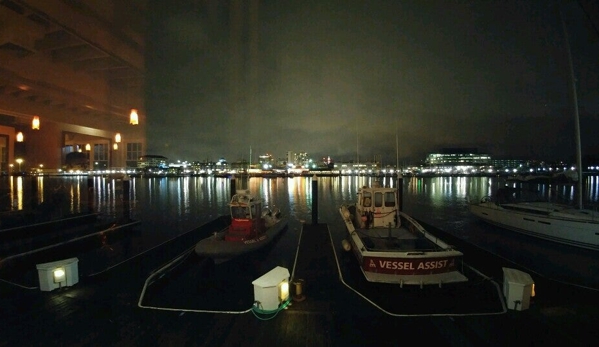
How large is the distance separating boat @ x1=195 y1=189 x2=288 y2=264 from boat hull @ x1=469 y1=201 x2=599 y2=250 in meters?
16.2

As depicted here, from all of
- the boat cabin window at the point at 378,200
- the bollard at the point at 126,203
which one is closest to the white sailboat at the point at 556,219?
the boat cabin window at the point at 378,200

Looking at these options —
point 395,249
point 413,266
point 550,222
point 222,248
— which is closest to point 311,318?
point 413,266

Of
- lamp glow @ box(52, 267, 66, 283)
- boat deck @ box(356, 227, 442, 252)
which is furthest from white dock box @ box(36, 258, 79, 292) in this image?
boat deck @ box(356, 227, 442, 252)

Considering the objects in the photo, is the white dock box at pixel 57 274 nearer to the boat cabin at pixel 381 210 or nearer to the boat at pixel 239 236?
the boat at pixel 239 236

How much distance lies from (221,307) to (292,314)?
3.34 meters

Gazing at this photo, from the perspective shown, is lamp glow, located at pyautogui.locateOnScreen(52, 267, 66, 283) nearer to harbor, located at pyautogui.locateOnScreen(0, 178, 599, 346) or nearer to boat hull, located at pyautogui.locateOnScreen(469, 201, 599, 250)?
harbor, located at pyautogui.locateOnScreen(0, 178, 599, 346)

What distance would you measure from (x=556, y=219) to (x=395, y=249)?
42.7 ft

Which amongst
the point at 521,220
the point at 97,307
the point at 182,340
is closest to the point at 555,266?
the point at 521,220

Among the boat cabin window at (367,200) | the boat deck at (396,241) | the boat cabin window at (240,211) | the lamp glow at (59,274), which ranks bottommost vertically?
the boat deck at (396,241)

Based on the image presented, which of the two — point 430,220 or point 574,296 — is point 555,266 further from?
point 430,220

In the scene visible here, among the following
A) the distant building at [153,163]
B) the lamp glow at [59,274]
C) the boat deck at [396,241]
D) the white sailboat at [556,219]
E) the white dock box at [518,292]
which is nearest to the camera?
the white dock box at [518,292]

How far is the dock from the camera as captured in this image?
509 centimetres

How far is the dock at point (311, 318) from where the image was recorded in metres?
5.09

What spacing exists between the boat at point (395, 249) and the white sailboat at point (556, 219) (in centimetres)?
979
